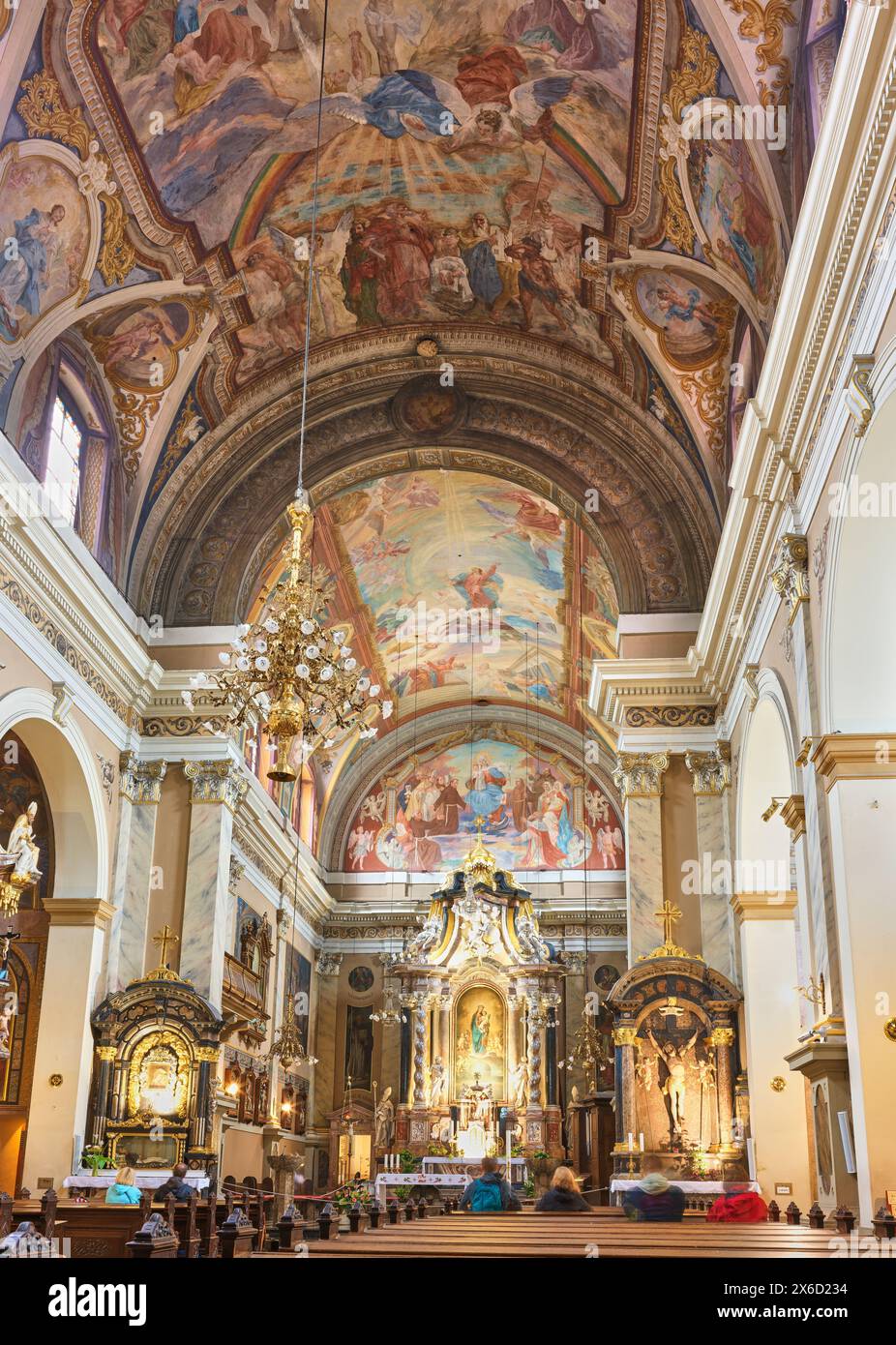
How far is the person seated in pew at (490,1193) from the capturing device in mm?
9672

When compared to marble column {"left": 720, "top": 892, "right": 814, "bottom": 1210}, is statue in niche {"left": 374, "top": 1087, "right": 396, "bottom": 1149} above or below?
below

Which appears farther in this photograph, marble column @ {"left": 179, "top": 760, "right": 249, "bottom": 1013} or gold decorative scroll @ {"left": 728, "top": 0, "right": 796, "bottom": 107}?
marble column @ {"left": 179, "top": 760, "right": 249, "bottom": 1013}

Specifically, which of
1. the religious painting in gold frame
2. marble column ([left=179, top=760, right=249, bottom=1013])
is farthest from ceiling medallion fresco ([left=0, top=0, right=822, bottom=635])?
the religious painting in gold frame

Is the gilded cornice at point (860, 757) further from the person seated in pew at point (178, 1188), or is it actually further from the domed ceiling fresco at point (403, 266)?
the person seated in pew at point (178, 1188)

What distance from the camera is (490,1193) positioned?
9.73 metres

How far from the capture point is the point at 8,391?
11.8 m

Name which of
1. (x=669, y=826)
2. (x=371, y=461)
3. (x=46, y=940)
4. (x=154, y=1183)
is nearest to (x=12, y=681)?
(x=46, y=940)

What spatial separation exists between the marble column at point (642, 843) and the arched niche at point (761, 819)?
1.08m

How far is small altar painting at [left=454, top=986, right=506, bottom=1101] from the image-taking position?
23312mm

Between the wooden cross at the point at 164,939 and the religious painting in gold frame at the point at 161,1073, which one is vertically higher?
the wooden cross at the point at 164,939

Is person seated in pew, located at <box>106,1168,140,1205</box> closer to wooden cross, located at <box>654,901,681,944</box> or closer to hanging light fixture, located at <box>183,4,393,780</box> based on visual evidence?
hanging light fixture, located at <box>183,4,393,780</box>

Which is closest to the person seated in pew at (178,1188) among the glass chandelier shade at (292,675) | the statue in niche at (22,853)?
the glass chandelier shade at (292,675)

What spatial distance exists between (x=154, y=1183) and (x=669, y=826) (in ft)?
22.8

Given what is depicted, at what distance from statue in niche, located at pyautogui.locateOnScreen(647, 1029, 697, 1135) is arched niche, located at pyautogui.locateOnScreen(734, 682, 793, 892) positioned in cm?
192
